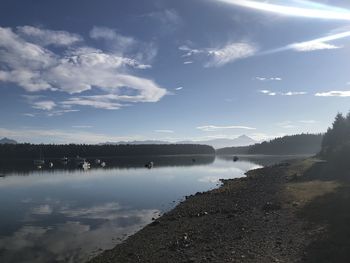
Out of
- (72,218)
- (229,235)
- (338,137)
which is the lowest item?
(72,218)

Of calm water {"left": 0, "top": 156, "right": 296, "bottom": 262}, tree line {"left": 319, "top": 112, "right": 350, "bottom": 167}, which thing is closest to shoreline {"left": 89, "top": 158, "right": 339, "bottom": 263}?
calm water {"left": 0, "top": 156, "right": 296, "bottom": 262}

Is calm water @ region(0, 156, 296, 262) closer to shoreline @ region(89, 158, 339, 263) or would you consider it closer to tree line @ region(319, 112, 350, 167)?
shoreline @ region(89, 158, 339, 263)

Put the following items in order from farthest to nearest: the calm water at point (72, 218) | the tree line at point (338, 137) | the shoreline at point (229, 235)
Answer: the tree line at point (338, 137)
the calm water at point (72, 218)
the shoreline at point (229, 235)

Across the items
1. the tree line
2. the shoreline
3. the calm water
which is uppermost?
the tree line

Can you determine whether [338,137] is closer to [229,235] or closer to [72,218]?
[72,218]

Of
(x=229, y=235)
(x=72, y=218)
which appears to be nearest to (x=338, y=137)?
(x=72, y=218)

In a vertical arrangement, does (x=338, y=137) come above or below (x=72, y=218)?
above

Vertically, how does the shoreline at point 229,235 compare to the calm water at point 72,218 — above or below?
above

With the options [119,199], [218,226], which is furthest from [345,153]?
[218,226]

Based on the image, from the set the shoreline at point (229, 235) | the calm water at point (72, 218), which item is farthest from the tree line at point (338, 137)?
the shoreline at point (229, 235)

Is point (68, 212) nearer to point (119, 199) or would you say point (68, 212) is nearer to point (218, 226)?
point (119, 199)

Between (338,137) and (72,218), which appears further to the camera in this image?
(338,137)

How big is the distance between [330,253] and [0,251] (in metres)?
23.6

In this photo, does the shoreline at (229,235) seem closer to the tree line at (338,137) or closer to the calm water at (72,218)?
the calm water at (72,218)
